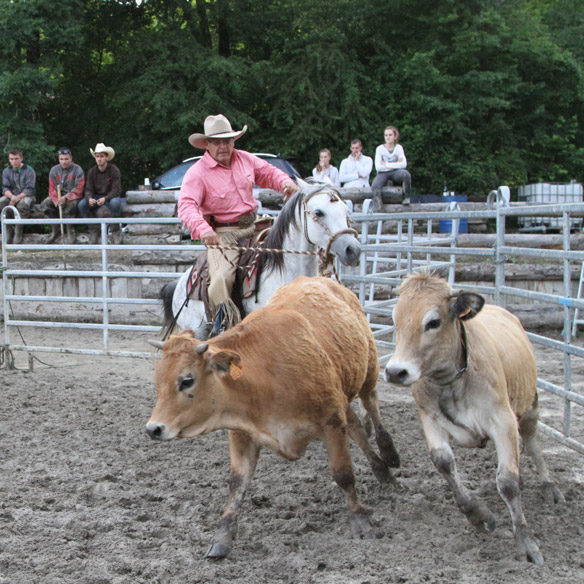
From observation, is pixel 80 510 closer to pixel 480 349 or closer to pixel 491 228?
pixel 480 349

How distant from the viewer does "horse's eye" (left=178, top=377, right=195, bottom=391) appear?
335 cm

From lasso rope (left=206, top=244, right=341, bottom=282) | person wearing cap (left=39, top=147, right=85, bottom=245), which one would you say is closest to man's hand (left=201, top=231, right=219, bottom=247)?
lasso rope (left=206, top=244, right=341, bottom=282)

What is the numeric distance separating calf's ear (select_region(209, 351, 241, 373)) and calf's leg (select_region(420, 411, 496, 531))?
1.05m

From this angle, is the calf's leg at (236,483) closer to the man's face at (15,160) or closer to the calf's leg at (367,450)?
the calf's leg at (367,450)

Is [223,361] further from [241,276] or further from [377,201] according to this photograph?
[377,201]

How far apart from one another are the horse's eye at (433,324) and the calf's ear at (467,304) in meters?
0.11

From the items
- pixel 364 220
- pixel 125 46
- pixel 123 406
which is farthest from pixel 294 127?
pixel 123 406

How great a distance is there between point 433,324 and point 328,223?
2.11m

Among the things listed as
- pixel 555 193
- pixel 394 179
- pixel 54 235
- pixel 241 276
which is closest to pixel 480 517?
pixel 241 276

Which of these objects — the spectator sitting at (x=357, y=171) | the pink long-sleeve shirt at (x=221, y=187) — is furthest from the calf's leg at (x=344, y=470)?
the spectator sitting at (x=357, y=171)

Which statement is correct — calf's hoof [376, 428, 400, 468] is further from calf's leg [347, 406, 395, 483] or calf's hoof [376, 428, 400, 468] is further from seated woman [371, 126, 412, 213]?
seated woman [371, 126, 412, 213]

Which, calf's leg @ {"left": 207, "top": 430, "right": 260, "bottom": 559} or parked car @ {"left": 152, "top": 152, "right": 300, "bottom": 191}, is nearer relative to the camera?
calf's leg @ {"left": 207, "top": 430, "right": 260, "bottom": 559}

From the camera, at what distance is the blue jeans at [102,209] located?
1212cm

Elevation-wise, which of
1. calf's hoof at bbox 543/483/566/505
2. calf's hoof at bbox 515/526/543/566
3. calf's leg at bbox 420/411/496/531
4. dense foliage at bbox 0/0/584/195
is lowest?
calf's hoof at bbox 543/483/566/505
